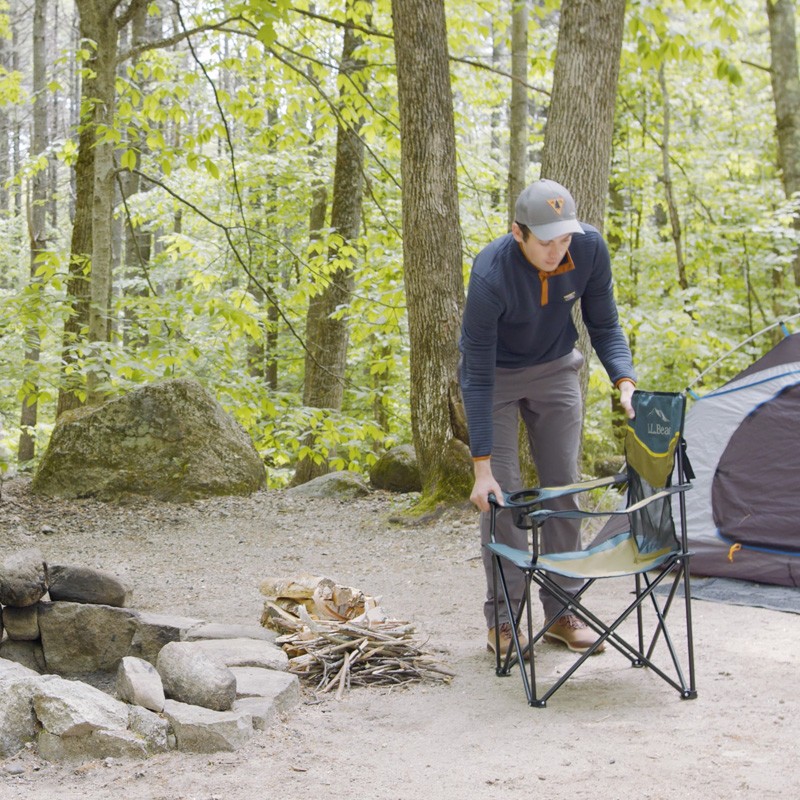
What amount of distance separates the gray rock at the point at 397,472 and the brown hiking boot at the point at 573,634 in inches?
182

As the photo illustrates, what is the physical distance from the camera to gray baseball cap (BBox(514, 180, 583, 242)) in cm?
302

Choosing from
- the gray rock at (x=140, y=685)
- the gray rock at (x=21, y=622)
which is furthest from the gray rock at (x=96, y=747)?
the gray rock at (x=21, y=622)

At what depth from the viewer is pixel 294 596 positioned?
163 inches

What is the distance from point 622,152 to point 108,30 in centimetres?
854

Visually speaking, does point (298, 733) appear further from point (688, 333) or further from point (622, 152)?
point (622, 152)

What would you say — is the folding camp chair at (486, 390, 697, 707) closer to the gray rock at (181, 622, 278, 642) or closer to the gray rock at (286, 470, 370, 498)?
the gray rock at (181, 622, 278, 642)

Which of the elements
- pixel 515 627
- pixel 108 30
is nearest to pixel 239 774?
pixel 515 627

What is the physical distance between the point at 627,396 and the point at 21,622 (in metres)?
2.73

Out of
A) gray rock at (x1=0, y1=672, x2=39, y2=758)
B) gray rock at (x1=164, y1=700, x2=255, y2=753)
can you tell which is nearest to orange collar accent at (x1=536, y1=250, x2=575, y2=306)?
gray rock at (x1=164, y1=700, x2=255, y2=753)

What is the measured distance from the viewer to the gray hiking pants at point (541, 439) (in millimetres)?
3518

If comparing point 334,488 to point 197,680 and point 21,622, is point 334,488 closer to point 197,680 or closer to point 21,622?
point 21,622

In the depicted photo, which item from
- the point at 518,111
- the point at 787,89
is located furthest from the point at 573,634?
the point at 787,89

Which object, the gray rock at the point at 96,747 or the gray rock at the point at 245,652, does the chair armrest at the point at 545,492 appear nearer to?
the gray rock at the point at 245,652

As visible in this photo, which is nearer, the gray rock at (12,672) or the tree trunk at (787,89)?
the gray rock at (12,672)
